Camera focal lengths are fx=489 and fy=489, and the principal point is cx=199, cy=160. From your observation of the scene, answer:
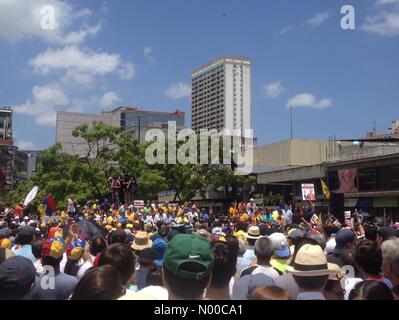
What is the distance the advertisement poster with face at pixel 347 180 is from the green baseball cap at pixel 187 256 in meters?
36.3

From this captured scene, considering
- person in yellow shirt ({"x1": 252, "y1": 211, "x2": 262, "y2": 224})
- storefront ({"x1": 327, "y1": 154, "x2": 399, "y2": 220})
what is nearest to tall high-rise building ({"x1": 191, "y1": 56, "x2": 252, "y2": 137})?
storefront ({"x1": 327, "y1": 154, "x2": 399, "y2": 220})

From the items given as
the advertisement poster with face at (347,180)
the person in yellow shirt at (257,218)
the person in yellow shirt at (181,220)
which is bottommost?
the person in yellow shirt at (181,220)

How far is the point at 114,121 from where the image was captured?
370ft

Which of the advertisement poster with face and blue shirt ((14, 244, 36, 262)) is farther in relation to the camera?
the advertisement poster with face

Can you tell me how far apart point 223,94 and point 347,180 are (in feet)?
224

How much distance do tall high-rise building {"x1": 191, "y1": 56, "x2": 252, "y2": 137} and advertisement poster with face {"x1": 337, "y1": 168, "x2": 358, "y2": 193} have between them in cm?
4649

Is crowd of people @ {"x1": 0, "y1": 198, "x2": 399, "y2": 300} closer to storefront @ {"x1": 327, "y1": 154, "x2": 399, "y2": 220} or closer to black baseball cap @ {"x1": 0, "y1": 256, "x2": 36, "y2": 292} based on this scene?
black baseball cap @ {"x1": 0, "y1": 256, "x2": 36, "y2": 292}

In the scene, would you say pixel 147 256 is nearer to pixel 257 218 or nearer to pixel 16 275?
pixel 16 275

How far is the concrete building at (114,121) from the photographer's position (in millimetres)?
83113

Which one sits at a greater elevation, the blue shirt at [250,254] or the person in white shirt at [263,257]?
the person in white shirt at [263,257]

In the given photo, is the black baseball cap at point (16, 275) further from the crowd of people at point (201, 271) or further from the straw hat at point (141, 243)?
the straw hat at point (141, 243)

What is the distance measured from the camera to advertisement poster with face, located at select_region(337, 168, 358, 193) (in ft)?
125

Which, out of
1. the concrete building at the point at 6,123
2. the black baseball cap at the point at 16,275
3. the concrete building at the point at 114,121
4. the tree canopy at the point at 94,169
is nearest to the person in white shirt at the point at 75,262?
the black baseball cap at the point at 16,275
